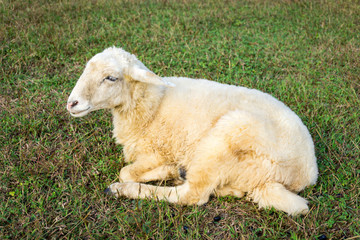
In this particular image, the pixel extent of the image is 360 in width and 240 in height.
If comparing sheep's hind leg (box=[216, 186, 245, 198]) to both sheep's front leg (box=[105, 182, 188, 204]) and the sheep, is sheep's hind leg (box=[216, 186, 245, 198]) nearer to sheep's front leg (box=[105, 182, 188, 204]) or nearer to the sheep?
the sheep

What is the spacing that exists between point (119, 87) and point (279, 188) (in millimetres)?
1844

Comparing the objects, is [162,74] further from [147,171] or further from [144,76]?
[147,171]

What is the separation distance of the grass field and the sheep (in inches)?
7.5

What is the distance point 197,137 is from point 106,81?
3.55 feet

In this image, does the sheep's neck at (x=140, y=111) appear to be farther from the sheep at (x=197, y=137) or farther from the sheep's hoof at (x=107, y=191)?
the sheep's hoof at (x=107, y=191)

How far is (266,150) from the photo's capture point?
2822 mm

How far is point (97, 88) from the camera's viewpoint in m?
3.14

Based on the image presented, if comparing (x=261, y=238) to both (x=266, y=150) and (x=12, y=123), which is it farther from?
(x=12, y=123)

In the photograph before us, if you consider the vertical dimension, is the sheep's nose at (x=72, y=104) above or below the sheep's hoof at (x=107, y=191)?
above

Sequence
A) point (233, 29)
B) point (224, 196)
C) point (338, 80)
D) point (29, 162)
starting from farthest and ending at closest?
point (233, 29), point (338, 80), point (29, 162), point (224, 196)

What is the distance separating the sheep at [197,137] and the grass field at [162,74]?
0.19m

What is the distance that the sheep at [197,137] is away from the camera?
2842mm

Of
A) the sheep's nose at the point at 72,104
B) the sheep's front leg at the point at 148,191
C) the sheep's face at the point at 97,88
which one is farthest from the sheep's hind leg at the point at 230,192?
the sheep's nose at the point at 72,104

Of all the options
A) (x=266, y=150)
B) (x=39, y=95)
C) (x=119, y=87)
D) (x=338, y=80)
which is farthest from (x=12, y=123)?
(x=338, y=80)
